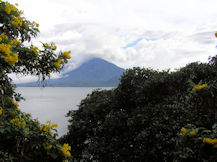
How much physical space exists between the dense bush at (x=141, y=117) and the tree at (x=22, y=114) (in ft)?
13.9

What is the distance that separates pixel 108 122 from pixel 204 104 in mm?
7132

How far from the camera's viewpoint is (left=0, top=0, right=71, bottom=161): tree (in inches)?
106

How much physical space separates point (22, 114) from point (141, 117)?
17.1 feet

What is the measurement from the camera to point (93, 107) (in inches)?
398

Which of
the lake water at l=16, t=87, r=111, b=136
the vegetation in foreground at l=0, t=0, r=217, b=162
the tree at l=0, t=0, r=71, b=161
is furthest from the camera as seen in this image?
the lake water at l=16, t=87, r=111, b=136

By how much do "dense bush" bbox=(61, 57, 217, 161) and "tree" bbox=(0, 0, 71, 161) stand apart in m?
4.24

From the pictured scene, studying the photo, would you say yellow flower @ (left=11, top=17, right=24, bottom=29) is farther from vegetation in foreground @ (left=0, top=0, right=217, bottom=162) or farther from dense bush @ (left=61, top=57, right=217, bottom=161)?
dense bush @ (left=61, top=57, right=217, bottom=161)

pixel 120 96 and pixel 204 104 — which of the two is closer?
pixel 204 104

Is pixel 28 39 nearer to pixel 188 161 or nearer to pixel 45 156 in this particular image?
pixel 45 156

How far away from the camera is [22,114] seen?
340 centimetres

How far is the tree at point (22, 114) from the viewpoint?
269 cm

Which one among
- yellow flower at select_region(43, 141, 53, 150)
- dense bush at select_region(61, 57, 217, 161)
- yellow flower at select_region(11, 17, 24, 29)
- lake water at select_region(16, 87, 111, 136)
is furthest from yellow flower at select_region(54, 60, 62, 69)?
dense bush at select_region(61, 57, 217, 161)

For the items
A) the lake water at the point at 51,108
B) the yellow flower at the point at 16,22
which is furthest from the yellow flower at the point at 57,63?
the yellow flower at the point at 16,22

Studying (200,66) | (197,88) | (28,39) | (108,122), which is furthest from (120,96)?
(197,88)
